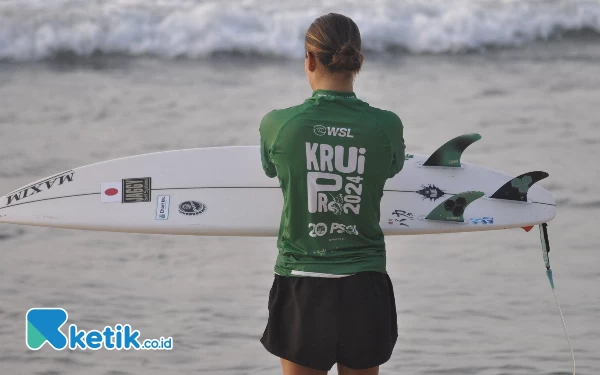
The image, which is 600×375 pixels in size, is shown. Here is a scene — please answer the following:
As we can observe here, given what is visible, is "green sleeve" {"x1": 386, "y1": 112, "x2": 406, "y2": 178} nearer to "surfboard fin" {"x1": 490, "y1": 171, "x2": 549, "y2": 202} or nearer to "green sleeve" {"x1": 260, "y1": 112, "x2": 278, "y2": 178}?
"green sleeve" {"x1": 260, "y1": 112, "x2": 278, "y2": 178}

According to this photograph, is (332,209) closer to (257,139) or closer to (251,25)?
(257,139)

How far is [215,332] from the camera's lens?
147 inches

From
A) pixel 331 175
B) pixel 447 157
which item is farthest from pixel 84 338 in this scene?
pixel 331 175

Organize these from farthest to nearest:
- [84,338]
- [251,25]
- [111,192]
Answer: [251,25] < [84,338] < [111,192]

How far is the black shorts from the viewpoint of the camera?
204cm

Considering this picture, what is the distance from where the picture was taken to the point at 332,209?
6.58ft

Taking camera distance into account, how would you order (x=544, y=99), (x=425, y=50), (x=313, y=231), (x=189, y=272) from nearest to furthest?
1. (x=313, y=231)
2. (x=189, y=272)
3. (x=544, y=99)
4. (x=425, y=50)

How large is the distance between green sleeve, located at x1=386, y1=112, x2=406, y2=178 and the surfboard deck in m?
1.18

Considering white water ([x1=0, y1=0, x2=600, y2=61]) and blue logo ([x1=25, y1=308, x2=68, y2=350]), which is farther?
white water ([x1=0, y1=0, x2=600, y2=61])

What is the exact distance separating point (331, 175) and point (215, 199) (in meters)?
1.49

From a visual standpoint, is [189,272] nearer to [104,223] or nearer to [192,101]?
[104,223]

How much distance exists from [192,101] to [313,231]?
5080 mm

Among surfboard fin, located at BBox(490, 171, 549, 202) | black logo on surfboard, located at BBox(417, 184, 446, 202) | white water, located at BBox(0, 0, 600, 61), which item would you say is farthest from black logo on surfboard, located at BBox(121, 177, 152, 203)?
white water, located at BBox(0, 0, 600, 61)

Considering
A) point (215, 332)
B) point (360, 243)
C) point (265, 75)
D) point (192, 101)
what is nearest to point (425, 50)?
point (265, 75)
